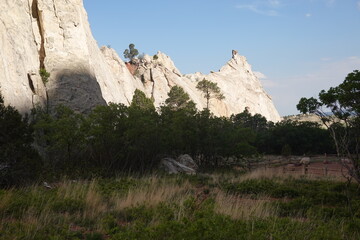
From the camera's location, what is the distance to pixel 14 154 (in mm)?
11461

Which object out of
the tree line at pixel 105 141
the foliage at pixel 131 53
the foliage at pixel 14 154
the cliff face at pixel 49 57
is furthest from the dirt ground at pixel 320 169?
the foliage at pixel 131 53

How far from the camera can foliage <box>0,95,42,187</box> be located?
35.5 feet

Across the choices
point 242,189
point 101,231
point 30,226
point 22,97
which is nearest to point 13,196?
point 30,226

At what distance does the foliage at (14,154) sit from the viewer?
10805 mm

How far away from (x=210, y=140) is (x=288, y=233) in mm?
22501

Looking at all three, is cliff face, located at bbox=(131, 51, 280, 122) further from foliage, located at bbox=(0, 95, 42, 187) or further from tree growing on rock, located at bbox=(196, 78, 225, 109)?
foliage, located at bbox=(0, 95, 42, 187)

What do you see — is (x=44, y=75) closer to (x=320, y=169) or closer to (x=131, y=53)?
(x=320, y=169)

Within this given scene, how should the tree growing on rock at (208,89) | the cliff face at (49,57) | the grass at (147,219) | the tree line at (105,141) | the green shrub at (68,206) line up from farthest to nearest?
the tree growing on rock at (208,89), the cliff face at (49,57), the tree line at (105,141), the green shrub at (68,206), the grass at (147,219)

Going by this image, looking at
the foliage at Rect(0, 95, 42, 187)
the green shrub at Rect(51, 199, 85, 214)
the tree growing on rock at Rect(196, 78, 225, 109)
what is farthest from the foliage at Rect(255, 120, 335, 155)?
the green shrub at Rect(51, 199, 85, 214)

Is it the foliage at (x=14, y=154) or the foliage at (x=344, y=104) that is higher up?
the foliage at (x=344, y=104)

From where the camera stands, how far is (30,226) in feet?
18.7

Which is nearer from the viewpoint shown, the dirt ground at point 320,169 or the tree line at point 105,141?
the tree line at point 105,141

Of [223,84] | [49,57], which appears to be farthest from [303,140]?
[223,84]

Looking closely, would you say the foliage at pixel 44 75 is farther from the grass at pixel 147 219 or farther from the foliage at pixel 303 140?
the foliage at pixel 303 140
